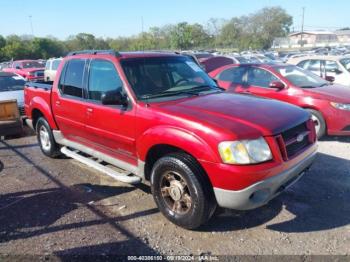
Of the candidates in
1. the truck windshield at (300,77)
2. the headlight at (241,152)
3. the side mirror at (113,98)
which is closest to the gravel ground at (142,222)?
the headlight at (241,152)

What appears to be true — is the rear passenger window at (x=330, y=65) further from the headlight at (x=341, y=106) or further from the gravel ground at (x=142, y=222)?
the gravel ground at (x=142, y=222)

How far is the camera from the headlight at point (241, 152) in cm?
322

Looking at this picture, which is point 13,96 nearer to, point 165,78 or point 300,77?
point 165,78

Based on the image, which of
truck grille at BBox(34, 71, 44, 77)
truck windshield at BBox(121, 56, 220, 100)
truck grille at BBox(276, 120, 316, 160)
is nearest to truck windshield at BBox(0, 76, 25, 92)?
truck windshield at BBox(121, 56, 220, 100)

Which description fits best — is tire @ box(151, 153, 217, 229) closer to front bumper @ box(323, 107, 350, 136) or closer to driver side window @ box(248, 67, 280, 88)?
front bumper @ box(323, 107, 350, 136)

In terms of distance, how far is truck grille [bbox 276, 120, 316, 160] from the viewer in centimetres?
345

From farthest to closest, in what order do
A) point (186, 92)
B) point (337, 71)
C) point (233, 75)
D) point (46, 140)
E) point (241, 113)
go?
point (337, 71) < point (233, 75) < point (46, 140) < point (186, 92) < point (241, 113)

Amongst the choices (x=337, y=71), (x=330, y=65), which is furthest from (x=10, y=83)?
(x=337, y=71)

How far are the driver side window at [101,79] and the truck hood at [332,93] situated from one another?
453 cm

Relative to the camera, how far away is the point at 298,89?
24.0 feet

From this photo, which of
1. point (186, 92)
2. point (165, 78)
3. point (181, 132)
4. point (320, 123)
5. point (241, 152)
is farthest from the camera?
point (320, 123)

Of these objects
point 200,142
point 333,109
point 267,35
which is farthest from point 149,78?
point 267,35

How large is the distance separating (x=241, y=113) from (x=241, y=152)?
58 centimetres

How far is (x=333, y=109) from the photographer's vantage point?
22.2 feet
